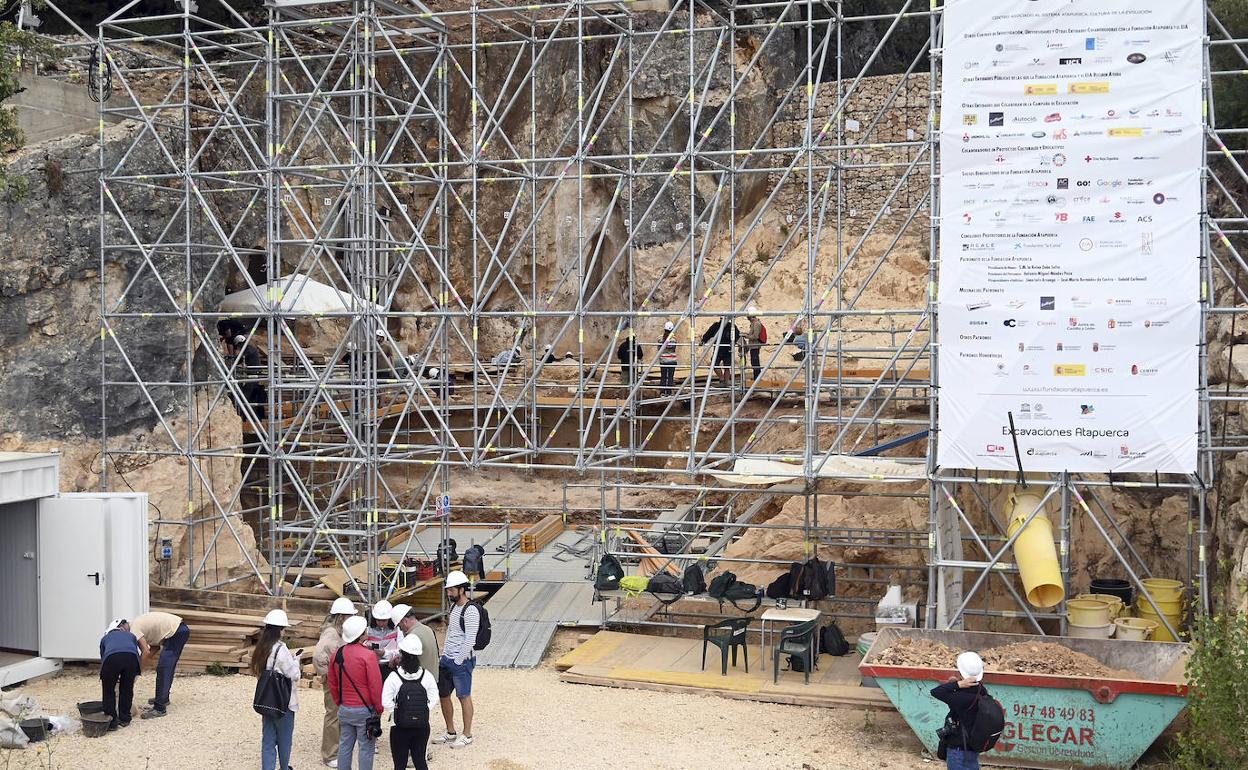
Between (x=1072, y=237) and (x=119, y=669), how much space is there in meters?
9.08

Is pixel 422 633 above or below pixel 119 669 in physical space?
above

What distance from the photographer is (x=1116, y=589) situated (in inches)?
Answer: 542

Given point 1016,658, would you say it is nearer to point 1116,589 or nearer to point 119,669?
point 1116,589

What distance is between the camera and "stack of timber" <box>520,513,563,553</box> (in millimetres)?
20094

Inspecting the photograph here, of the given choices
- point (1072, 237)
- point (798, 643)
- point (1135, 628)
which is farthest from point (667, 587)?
point (1072, 237)

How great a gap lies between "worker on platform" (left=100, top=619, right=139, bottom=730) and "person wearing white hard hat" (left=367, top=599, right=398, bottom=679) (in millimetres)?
2294

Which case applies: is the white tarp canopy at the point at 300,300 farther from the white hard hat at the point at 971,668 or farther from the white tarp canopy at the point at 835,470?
the white hard hat at the point at 971,668

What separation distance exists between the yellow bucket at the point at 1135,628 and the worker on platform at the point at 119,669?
866 cm

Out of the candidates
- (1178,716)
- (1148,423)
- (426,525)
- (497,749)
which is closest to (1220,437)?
(1148,423)

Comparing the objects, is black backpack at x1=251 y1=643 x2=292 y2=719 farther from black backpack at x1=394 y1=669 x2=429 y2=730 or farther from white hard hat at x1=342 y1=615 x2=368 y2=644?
black backpack at x1=394 y1=669 x2=429 y2=730

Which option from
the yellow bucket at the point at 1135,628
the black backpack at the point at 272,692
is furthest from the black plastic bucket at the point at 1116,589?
the black backpack at the point at 272,692

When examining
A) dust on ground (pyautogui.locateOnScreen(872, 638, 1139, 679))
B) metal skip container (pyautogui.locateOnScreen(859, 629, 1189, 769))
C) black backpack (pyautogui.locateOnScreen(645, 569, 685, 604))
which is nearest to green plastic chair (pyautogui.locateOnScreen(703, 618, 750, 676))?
black backpack (pyautogui.locateOnScreen(645, 569, 685, 604))

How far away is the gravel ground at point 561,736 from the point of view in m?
11.1

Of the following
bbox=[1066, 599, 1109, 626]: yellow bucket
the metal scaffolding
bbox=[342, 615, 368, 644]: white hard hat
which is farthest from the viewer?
the metal scaffolding
